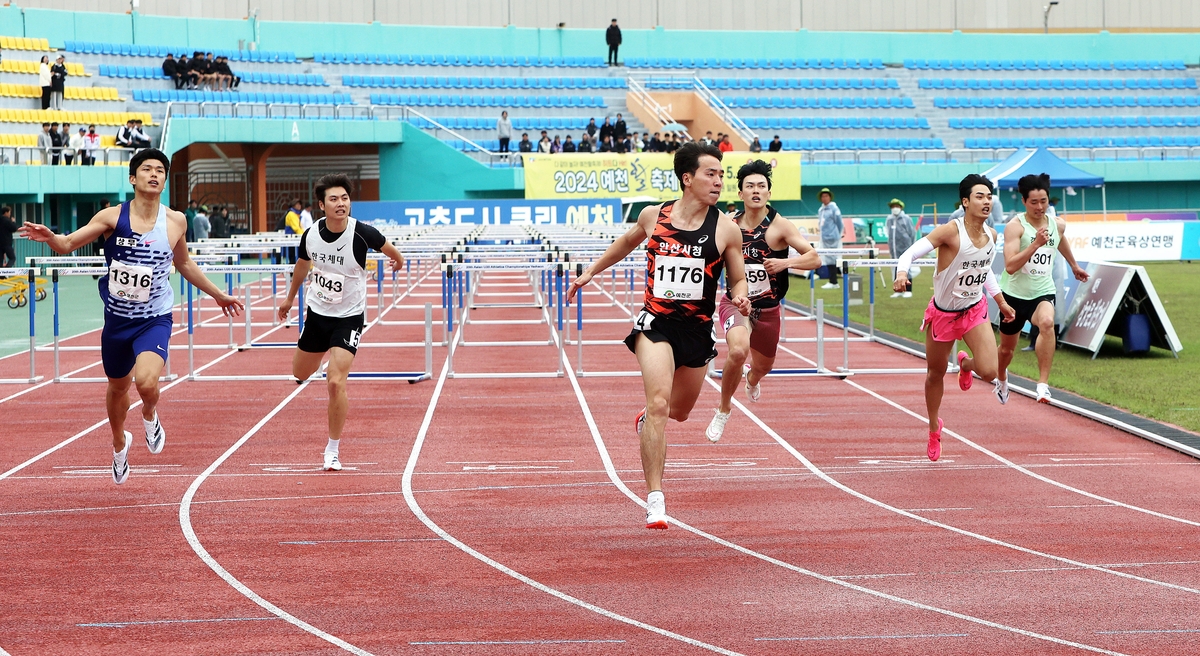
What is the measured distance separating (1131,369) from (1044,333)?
3224 mm

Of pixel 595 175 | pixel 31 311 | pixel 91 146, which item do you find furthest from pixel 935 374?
pixel 595 175

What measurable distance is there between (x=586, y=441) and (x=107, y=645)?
197 inches

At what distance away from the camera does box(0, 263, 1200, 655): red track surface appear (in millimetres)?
5012

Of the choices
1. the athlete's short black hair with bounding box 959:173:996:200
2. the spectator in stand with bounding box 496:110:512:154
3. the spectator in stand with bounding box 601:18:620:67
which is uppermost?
the spectator in stand with bounding box 601:18:620:67

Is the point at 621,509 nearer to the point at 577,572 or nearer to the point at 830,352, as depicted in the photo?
the point at 577,572

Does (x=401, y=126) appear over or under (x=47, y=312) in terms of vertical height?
over

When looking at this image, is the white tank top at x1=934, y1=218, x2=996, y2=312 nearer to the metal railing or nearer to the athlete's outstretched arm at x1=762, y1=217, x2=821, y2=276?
the athlete's outstretched arm at x1=762, y1=217, x2=821, y2=276

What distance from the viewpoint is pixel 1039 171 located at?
31.4 metres

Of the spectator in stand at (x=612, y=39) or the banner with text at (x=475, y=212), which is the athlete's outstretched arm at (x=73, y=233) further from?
the spectator in stand at (x=612, y=39)

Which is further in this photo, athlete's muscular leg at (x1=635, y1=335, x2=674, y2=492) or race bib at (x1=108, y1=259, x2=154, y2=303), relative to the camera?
race bib at (x1=108, y1=259, x2=154, y2=303)

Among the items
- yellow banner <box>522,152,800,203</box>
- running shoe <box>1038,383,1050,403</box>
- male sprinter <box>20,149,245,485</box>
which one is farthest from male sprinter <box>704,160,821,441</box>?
yellow banner <box>522,152,800,203</box>

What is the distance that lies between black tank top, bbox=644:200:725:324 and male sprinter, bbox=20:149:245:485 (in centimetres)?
247

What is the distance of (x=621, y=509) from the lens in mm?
7281

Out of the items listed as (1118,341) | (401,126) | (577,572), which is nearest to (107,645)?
(577,572)
